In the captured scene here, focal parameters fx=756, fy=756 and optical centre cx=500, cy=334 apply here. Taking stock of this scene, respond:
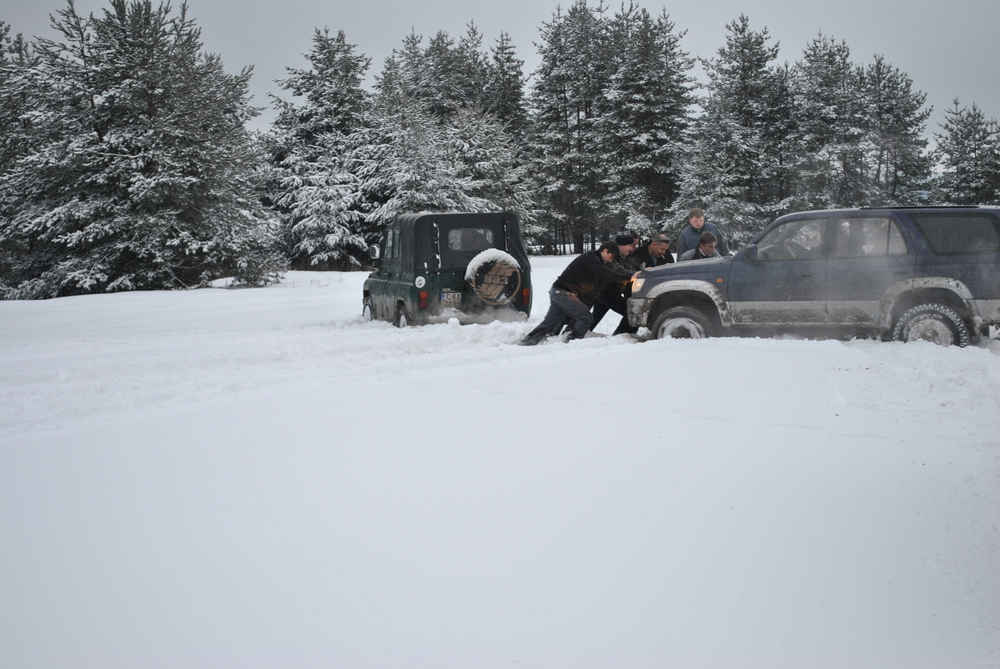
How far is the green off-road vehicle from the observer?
37.8 feet

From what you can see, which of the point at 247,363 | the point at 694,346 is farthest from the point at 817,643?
the point at 247,363

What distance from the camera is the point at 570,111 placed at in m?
50.4

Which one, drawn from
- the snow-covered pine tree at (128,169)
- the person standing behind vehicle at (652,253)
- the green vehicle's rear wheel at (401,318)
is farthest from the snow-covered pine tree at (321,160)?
the person standing behind vehicle at (652,253)

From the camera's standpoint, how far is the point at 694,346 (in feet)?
27.3

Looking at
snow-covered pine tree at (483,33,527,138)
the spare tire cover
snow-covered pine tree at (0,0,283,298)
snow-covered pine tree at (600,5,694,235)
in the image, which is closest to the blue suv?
the spare tire cover

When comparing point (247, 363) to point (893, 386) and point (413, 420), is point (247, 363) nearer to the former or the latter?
point (413, 420)

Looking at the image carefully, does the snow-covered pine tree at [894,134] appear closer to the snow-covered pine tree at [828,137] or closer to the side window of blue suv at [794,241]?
the snow-covered pine tree at [828,137]

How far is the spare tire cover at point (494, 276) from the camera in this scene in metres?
11.5

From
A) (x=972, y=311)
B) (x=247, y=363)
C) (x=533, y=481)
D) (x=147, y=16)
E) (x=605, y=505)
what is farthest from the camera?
(x=147, y=16)

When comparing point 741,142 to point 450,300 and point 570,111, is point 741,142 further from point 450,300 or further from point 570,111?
point 450,300

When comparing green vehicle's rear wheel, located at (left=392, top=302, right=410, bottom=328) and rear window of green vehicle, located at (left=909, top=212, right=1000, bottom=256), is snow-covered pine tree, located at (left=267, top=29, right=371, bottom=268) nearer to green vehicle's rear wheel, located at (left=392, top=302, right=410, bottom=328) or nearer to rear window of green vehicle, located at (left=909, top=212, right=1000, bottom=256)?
green vehicle's rear wheel, located at (left=392, top=302, right=410, bottom=328)

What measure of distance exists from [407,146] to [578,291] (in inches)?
1056

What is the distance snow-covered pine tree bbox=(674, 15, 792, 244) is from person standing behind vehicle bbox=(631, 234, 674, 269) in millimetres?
25261

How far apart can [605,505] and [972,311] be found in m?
6.02
